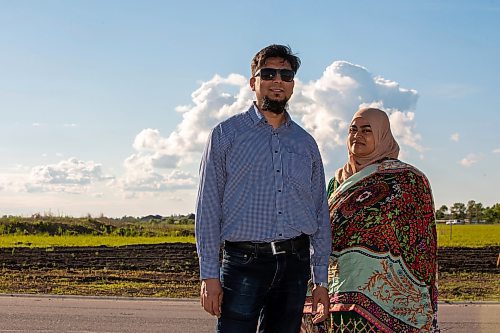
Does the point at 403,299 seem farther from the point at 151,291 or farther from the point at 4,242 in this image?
the point at 4,242

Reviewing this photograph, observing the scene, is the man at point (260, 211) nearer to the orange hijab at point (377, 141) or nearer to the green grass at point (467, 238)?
the orange hijab at point (377, 141)

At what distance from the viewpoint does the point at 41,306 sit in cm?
1137

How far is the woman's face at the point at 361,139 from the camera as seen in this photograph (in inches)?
194

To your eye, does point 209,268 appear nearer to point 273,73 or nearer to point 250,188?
point 250,188

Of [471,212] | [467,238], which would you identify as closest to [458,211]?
[471,212]

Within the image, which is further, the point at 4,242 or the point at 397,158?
the point at 4,242

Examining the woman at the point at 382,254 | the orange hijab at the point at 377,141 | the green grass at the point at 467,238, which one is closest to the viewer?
the woman at the point at 382,254

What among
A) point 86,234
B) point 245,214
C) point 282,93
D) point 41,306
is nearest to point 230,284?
point 245,214

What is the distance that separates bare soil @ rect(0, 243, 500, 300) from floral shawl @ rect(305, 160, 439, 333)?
8.60m

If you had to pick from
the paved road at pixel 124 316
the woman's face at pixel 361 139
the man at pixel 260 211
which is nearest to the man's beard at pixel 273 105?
the man at pixel 260 211

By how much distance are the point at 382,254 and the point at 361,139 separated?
691mm

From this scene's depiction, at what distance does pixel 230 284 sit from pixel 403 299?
1.30 metres

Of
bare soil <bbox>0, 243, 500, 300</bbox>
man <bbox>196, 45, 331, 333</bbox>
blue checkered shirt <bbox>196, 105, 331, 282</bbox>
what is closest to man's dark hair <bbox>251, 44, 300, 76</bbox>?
man <bbox>196, 45, 331, 333</bbox>

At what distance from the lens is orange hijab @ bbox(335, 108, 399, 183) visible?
4.93 m
